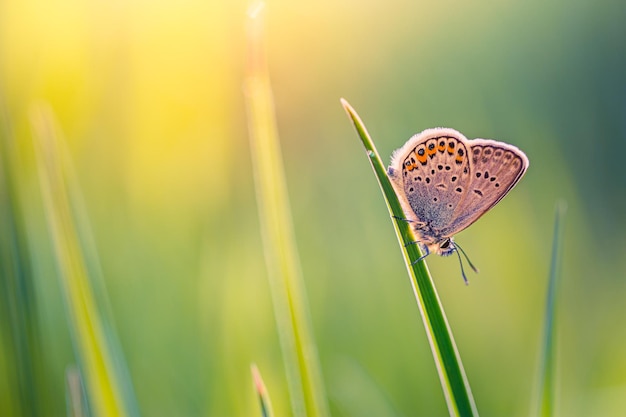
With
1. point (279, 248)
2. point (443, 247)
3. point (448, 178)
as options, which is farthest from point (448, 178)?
point (279, 248)

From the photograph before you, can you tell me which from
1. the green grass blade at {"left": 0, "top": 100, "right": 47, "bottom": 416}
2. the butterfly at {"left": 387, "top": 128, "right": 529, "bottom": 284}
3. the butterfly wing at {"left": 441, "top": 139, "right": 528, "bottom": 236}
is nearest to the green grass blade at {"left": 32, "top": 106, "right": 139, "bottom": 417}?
the green grass blade at {"left": 0, "top": 100, "right": 47, "bottom": 416}

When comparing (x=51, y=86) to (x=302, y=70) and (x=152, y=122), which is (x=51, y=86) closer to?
(x=152, y=122)

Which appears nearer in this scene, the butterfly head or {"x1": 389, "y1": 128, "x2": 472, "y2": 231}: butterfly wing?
{"x1": 389, "y1": 128, "x2": 472, "y2": 231}: butterfly wing

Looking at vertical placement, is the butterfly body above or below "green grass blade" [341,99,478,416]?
above

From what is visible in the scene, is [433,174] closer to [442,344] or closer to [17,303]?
[442,344]

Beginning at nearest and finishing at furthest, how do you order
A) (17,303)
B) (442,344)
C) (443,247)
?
(442,344), (17,303), (443,247)

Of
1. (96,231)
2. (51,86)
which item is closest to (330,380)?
(96,231)

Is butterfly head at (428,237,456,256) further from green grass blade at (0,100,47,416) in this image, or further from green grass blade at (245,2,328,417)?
green grass blade at (0,100,47,416)
